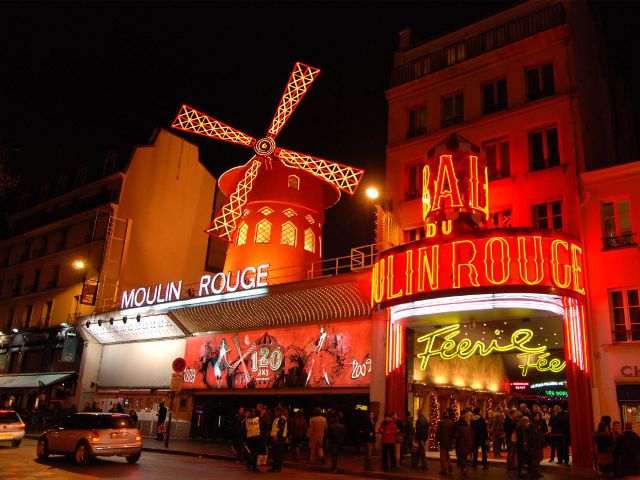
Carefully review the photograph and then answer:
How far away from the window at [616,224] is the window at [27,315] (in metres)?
30.8

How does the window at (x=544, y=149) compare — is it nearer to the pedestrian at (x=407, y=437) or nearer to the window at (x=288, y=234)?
the pedestrian at (x=407, y=437)

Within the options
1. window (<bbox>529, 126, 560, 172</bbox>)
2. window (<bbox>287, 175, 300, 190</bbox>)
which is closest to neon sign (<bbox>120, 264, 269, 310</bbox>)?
window (<bbox>287, 175, 300, 190</bbox>)

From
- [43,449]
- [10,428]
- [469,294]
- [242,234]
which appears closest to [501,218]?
[469,294]

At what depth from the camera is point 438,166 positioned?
52.6 ft

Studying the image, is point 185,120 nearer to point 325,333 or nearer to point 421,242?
point 325,333

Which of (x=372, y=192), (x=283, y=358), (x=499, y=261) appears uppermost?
(x=372, y=192)

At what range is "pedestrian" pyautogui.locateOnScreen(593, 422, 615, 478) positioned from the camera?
37.3 ft

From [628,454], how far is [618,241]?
5.82m

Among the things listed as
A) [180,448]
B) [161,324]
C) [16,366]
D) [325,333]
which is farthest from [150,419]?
[16,366]

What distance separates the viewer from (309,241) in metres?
25.0

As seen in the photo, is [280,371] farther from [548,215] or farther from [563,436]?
[548,215]

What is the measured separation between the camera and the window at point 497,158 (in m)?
17.5

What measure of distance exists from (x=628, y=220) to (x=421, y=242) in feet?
17.4

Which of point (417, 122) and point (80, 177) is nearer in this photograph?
point (417, 122)
